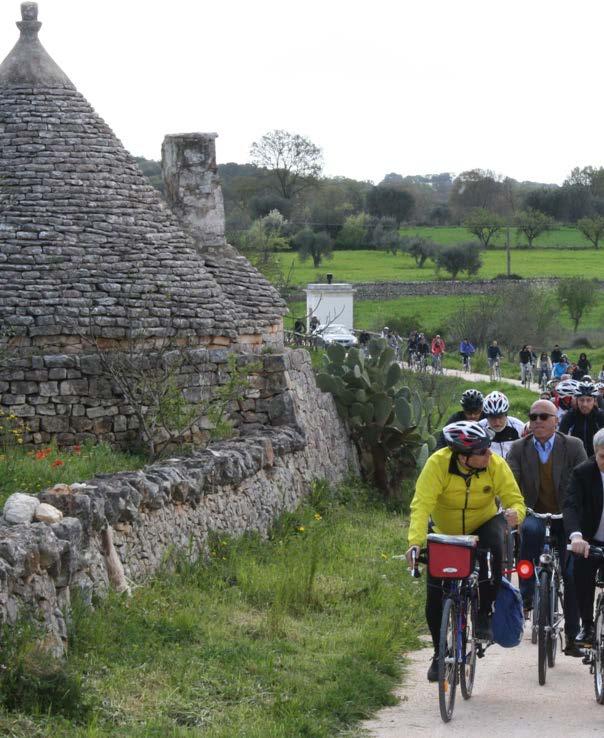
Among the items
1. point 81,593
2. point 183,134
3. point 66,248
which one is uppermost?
point 183,134

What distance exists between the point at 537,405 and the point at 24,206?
9.00 m

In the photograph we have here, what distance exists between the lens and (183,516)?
1092 centimetres

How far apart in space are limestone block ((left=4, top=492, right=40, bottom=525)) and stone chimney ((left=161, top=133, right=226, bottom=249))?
11124 millimetres

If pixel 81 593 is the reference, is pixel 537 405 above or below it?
above

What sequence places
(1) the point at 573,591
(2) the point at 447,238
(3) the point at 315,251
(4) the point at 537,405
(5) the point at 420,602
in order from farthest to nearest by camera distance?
(2) the point at 447,238 → (3) the point at 315,251 → (5) the point at 420,602 → (4) the point at 537,405 → (1) the point at 573,591

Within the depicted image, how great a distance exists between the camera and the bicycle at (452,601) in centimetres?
725

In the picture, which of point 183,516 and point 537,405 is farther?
point 183,516

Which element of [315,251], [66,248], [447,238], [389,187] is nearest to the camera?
[66,248]

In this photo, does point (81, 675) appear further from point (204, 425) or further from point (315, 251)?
point (315, 251)

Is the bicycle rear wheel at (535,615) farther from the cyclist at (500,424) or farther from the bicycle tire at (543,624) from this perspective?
the cyclist at (500,424)

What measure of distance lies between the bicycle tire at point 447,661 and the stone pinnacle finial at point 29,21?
497 inches

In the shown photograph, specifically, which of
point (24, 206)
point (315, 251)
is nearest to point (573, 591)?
point (24, 206)

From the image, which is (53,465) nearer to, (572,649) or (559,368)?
(572,649)

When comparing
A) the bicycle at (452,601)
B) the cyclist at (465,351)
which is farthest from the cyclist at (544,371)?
Answer: the bicycle at (452,601)
